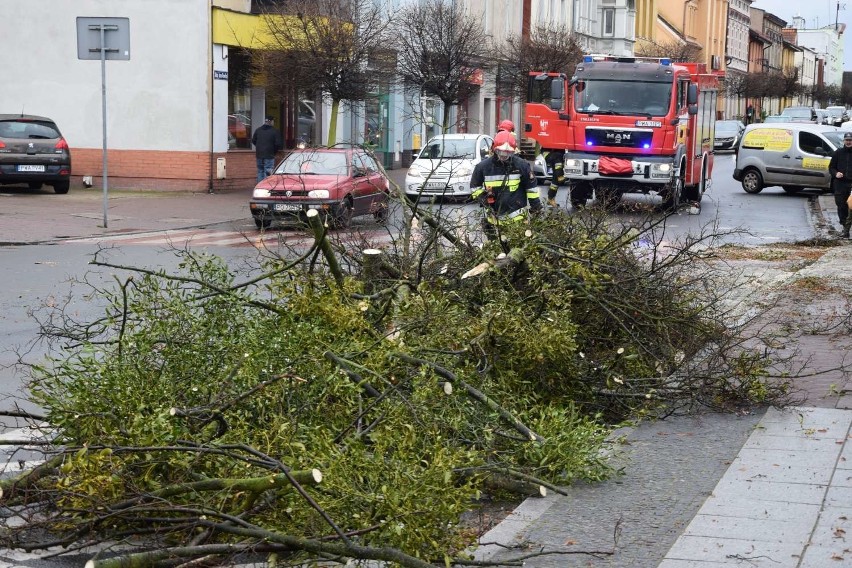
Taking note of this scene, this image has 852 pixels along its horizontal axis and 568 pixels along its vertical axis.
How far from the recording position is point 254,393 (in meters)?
5.41

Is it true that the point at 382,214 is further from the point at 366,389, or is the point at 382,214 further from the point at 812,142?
the point at 812,142

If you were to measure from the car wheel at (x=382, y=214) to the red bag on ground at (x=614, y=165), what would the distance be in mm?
15961

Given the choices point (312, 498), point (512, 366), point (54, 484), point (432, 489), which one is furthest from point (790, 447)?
point (54, 484)

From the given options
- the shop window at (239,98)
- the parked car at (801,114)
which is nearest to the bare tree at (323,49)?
the shop window at (239,98)

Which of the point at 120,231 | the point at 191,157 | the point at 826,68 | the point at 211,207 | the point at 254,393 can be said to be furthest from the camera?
the point at 826,68

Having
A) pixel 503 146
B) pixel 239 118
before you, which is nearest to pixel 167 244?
pixel 503 146

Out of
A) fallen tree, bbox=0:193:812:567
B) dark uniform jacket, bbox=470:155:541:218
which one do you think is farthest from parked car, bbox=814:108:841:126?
fallen tree, bbox=0:193:812:567

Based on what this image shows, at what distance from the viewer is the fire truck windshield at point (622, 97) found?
2433cm

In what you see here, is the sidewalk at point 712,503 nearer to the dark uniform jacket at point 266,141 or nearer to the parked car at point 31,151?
the dark uniform jacket at point 266,141

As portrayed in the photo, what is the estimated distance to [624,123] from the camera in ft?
79.7

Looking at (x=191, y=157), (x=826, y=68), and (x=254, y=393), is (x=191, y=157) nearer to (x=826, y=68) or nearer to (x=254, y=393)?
(x=254, y=393)

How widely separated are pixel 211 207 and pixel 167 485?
2035 cm

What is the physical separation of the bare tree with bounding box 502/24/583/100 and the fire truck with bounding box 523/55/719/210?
2020cm

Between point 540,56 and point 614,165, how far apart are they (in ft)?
71.6
